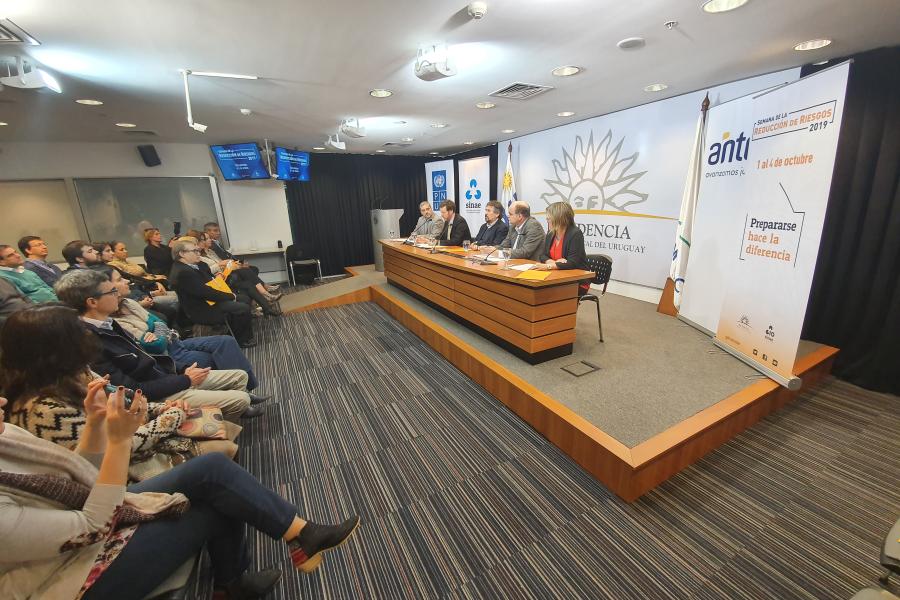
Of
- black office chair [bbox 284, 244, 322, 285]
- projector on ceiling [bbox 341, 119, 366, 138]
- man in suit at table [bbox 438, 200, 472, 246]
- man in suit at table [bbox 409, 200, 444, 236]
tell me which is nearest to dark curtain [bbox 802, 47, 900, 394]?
man in suit at table [bbox 438, 200, 472, 246]

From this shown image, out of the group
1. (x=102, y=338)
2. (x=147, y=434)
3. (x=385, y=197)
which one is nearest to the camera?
(x=147, y=434)

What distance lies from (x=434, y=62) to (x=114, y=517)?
112 inches

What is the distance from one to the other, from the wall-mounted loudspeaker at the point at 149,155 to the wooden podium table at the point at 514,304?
17.8 feet

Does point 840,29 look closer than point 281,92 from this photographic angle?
Yes

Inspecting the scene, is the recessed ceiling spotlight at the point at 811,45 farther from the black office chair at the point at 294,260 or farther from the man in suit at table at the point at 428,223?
the black office chair at the point at 294,260

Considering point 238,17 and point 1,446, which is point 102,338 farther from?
point 238,17

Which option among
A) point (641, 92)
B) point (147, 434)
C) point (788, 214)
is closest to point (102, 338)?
point (147, 434)

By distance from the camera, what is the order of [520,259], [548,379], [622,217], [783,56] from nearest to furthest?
[548,379] → [783,56] → [520,259] → [622,217]

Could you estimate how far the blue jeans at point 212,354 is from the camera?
2.54 meters

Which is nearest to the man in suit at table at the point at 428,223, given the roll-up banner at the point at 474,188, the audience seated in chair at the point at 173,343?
the roll-up banner at the point at 474,188

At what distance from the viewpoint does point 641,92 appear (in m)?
3.87

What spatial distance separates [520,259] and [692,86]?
264 cm

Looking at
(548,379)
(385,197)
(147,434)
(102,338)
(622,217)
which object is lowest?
(548,379)

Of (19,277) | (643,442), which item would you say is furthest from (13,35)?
(643,442)
